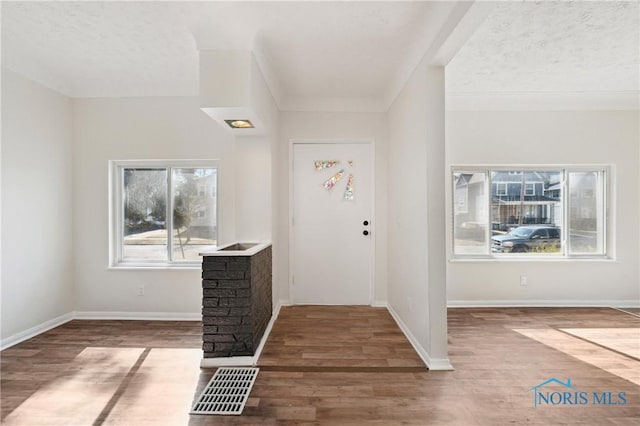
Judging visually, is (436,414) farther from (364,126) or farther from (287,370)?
(364,126)

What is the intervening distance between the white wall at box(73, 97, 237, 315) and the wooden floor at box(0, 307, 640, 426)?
0.97ft

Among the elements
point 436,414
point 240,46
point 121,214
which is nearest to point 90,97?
point 121,214

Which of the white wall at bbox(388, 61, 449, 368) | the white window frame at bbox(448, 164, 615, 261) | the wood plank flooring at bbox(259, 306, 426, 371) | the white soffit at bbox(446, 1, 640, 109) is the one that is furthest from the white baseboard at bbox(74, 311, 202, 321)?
the white soffit at bbox(446, 1, 640, 109)

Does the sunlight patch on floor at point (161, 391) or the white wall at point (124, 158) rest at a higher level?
the white wall at point (124, 158)

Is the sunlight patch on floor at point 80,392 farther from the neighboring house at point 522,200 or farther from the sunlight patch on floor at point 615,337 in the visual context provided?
the neighboring house at point 522,200

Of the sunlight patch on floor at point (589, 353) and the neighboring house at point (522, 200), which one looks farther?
the neighboring house at point (522, 200)

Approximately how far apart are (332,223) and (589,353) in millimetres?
2712

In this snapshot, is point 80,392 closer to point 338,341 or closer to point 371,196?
point 338,341

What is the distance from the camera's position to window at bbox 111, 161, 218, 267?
374 cm

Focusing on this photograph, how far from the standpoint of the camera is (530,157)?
3.94 meters

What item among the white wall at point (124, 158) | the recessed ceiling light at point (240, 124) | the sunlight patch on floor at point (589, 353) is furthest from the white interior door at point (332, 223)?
the sunlight patch on floor at point (589, 353)

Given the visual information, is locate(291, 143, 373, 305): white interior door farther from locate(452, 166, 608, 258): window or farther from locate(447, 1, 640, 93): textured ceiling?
locate(447, 1, 640, 93): textured ceiling

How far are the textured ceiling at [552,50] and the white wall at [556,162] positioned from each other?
402 millimetres

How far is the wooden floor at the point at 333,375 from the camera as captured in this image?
1891 millimetres
